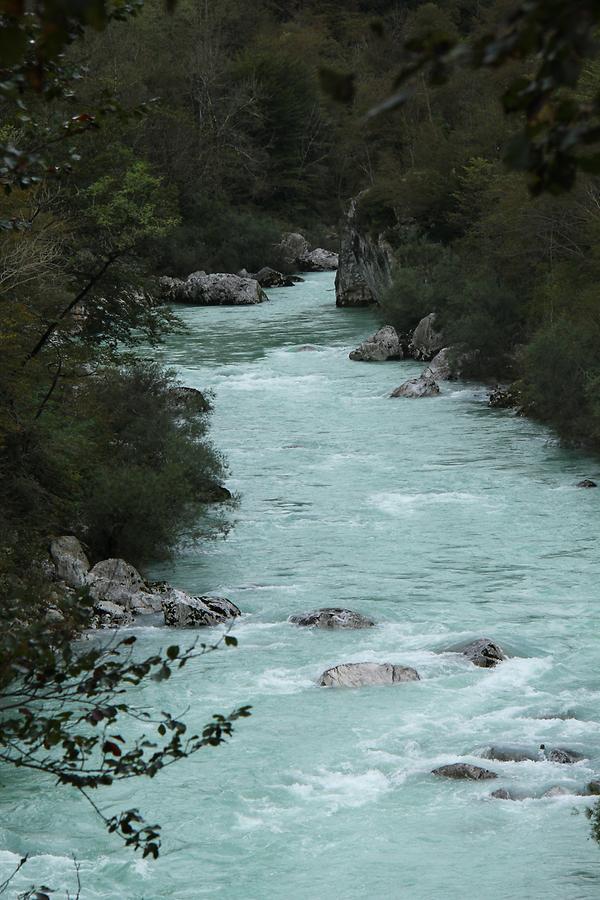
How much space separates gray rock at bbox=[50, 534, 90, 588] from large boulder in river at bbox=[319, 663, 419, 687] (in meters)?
3.43

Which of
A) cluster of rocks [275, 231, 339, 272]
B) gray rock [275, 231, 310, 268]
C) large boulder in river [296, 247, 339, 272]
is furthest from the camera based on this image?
large boulder in river [296, 247, 339, 272]

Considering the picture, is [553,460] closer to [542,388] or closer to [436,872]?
[542,388]

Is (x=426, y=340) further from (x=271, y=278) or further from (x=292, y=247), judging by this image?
(x=292, y=247)

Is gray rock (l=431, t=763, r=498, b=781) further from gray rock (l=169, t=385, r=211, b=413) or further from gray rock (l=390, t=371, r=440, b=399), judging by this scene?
gray rock (l=390, t=371, r=440, b=399)

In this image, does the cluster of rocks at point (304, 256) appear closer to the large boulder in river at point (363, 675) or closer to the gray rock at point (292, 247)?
the gray rock at point (292, 247)

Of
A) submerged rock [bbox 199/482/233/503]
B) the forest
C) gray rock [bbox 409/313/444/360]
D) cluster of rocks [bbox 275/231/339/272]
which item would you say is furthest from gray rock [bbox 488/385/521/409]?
cluster of rocks [bbox 275/231/339/272]

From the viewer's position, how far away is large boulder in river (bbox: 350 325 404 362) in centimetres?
3309

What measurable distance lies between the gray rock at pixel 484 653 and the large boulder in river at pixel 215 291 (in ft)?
105

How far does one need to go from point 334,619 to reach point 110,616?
249cm

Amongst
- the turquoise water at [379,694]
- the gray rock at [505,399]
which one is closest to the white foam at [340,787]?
the turquoise water at [379,694]

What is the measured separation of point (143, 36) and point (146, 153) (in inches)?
473

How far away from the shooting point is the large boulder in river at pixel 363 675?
1245cm

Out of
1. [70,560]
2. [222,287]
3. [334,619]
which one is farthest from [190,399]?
[222,287]

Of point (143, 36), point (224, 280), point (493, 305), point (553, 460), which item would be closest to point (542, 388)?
point (553, 460)
